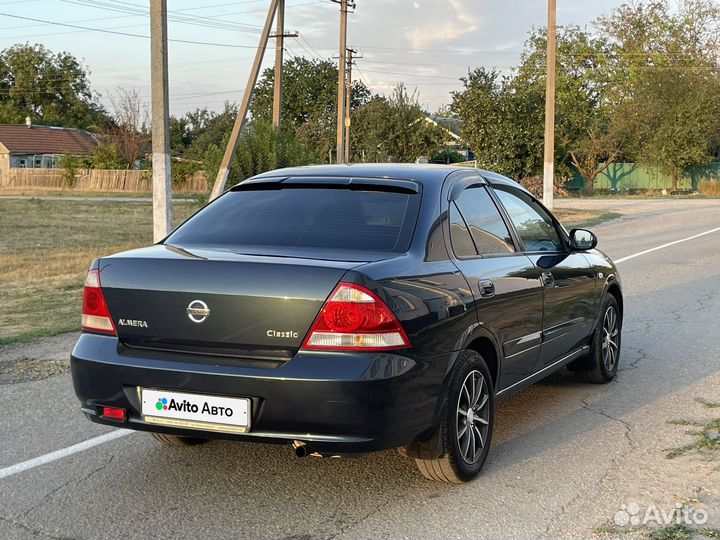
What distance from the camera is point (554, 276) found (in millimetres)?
5789

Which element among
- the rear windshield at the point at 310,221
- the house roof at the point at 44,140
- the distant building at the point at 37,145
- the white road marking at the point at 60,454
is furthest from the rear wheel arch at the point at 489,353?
the house roof at the point at 44,140

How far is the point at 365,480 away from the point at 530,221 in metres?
2.23

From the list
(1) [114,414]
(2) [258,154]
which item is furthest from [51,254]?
(1) [114,414]

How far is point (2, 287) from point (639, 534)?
10.7 meters

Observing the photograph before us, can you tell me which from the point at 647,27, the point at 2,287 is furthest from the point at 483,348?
the point at 647,27

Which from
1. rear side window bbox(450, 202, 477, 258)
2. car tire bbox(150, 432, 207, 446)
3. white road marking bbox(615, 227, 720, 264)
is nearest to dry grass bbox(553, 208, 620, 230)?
white road marking bbox(615, 227, 720, 264)

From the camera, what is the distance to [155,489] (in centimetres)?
445

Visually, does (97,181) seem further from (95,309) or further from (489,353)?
(489,353)

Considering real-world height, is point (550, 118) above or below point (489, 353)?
above

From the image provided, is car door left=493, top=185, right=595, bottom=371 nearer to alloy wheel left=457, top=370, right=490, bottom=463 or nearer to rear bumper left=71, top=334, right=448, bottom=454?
alloy wheel left=457, top=370, right=490, bottom=463

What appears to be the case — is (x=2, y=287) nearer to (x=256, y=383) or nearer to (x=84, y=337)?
(x=84, y=337)

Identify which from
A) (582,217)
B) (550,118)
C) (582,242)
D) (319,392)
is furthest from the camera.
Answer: (582,217)

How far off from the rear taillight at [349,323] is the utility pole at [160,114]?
33.3 feet

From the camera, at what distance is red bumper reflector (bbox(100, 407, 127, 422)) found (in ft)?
14.0
